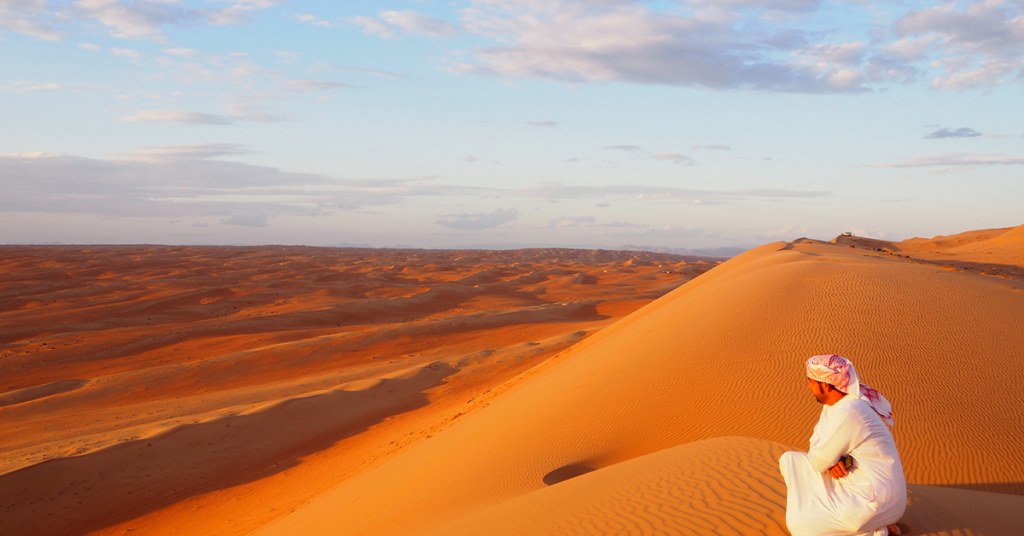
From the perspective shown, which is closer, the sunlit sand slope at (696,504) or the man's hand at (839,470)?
the man's hand at (839,470)

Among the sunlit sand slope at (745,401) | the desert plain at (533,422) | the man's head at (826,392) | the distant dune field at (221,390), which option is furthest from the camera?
the distant dune field at (221,390)

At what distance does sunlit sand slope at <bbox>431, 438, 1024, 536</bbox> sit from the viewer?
3.76 metres

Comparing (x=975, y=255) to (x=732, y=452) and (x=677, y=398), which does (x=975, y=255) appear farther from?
(x=732, y=452)

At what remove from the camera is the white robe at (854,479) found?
3164 mm

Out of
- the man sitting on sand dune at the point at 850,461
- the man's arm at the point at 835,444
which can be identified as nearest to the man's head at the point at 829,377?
the man sitting on sand dune at the point at 850,461

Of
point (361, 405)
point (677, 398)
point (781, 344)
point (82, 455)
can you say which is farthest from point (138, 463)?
point (781, 344)

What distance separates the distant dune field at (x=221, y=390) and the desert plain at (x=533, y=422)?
0.07 meters

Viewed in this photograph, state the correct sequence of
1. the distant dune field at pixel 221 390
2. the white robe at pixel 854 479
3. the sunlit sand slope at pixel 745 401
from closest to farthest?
the white robe at pixel 854 479 → the sunlit sand slope at pixel 745 401 → the distant dune field at pixel 221 390

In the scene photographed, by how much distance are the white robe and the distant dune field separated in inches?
287

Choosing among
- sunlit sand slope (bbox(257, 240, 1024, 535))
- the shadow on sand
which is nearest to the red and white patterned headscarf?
sunlit sand slope (bbox(257, 240, 1024, 535))

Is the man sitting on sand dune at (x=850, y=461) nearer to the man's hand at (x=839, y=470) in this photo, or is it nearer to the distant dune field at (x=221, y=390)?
the man's hand at (x=839, y=470)

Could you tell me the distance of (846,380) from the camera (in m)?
3.22

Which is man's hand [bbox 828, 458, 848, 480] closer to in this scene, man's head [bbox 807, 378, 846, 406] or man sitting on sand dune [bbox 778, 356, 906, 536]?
man sitting on sand dune [bbox 778, 356, 906, 536]

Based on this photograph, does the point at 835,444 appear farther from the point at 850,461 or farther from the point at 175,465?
the point at 175,465
